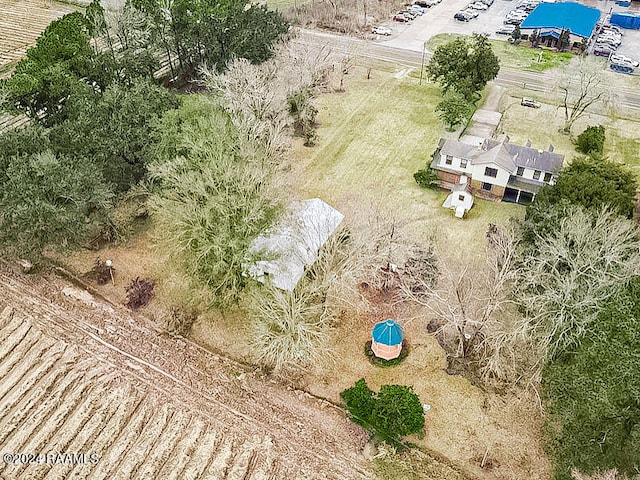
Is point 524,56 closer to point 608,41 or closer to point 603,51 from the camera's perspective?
point 603,51

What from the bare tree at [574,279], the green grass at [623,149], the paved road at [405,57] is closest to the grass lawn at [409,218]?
the paved road at [405,57]

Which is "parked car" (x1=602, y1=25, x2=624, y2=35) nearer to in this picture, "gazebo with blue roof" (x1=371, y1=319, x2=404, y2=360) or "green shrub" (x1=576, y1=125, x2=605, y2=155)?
"green shrub" (x1=576, y1=125, x2=605, y2=155)

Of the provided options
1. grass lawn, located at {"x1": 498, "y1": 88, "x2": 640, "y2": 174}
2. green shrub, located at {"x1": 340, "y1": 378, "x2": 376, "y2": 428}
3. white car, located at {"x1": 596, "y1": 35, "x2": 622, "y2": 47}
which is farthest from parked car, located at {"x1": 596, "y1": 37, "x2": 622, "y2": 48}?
green shrub, located at {"x1": 340, "y1": 378, "x2": 376, "y2": 428}

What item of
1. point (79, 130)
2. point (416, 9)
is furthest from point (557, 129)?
point (79, 130)

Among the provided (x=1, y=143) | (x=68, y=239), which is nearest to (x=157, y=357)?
(x=68, y=239)

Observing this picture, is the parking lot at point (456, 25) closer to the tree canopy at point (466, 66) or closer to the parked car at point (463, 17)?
the parked car at point (463, 17)

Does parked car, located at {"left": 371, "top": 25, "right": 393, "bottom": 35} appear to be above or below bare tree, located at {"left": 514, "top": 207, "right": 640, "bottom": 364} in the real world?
below
